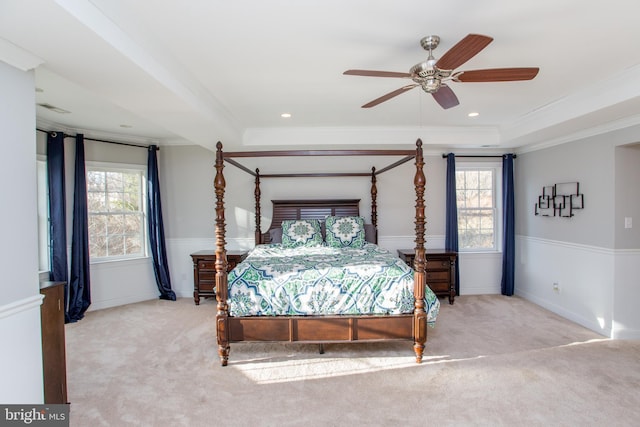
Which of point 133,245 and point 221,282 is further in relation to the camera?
point 133,245

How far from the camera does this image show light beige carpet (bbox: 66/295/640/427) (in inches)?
86.9

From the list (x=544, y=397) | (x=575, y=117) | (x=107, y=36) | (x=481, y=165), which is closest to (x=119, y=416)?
(x=107, y=36)

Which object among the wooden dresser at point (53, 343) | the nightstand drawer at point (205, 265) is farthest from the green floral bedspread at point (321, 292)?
the nightstand drawer at point (205, 265)

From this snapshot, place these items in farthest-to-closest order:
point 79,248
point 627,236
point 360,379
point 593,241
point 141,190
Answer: point 141,190 < point 79,248 < point 593,241 < point 627,236 < point 360,379

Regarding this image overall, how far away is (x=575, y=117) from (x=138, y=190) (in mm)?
5479

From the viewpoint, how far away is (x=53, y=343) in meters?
2.20

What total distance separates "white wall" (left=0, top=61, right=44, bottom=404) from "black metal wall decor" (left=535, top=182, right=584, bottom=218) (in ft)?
16.9

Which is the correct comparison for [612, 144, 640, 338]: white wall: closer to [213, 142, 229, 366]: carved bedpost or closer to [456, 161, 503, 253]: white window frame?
[456, 161, 503, 253]: white window frame

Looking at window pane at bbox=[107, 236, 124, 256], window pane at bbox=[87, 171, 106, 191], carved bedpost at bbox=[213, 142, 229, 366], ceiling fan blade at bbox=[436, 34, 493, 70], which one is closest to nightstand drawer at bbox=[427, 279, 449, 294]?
carved bedpost at bbox=[213, 142, 229, 366]

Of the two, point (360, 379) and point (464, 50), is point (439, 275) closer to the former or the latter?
point (360, 379)

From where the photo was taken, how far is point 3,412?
1.78m

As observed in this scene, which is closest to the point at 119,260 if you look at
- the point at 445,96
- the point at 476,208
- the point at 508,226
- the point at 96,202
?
the point at 96,202

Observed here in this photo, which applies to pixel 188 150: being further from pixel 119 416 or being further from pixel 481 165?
pixel 481 165

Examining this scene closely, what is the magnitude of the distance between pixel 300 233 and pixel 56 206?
289cm
